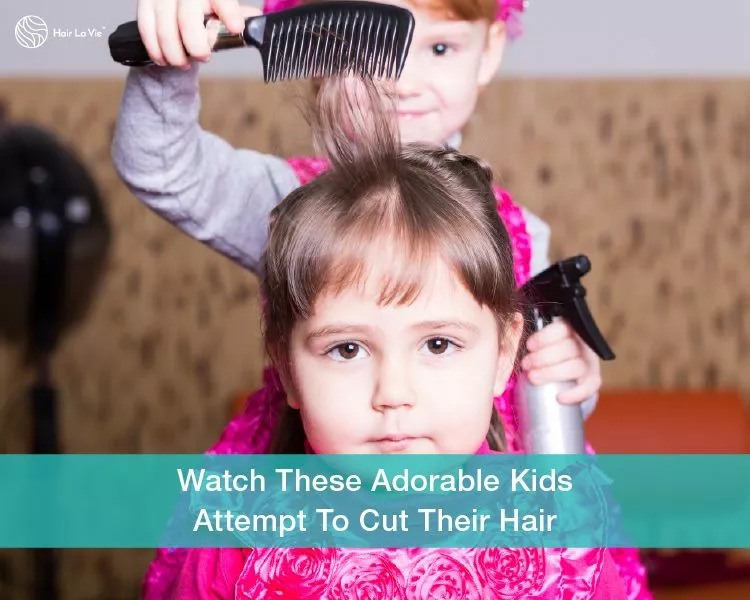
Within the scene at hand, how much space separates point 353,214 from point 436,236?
0.23 feet

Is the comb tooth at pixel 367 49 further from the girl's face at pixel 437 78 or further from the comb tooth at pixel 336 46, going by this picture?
the girl's face at pixel 437 78

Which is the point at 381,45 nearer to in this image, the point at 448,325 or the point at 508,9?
the point at 448,325

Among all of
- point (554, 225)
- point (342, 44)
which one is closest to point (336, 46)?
point (342, 44)

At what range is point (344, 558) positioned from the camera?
2.87 ft

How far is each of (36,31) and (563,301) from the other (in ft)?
2.10

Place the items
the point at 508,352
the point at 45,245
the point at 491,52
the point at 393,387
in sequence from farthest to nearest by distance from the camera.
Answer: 1. the point at 45,245
2. the point at 491,52
3. the point at 508,352
4. the point at 393,387

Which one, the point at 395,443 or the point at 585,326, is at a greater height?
the point at 585,326

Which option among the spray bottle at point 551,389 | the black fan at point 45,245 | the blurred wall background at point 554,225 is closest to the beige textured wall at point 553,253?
the blurred wall background at point 554,225

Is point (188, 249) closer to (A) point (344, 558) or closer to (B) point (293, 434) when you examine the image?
(B) point (293, 434)

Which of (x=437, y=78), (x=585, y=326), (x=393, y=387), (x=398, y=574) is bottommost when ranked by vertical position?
(x=398, y=574)

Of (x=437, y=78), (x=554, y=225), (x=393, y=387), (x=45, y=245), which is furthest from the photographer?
(x=554, y=225)

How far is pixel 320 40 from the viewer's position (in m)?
0.86

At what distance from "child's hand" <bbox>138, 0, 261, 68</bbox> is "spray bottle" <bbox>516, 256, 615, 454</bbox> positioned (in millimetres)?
373

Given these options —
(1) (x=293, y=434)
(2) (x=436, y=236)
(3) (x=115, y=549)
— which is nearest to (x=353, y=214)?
(2) (x=436, y=236)
